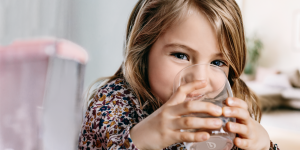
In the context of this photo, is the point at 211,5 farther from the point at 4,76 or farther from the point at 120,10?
the point at 4,76

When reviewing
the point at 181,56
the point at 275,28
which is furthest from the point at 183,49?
the point at 275,28

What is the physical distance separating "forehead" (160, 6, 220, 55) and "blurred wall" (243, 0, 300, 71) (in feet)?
12.9

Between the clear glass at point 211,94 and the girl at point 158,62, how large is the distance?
3 centimetres

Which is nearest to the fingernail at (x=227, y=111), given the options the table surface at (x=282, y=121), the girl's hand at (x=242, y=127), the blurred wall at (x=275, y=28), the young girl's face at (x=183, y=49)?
the girl's hand at (x=242, y=127)

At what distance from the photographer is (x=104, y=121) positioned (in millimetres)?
650

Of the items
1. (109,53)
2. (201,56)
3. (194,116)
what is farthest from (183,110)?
(109,53)

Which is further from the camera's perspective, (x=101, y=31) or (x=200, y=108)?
(x=101, y=31)

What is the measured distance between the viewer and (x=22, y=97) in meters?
0.52

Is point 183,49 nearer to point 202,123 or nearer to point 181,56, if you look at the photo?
point 181,56

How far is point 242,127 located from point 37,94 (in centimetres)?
41

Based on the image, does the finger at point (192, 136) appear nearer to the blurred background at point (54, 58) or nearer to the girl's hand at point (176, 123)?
the girl's hand at point (176, 123)

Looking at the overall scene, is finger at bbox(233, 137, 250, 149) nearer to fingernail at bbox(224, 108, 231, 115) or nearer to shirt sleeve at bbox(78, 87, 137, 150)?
fingernail at bbox(224, 108, 231, 115)

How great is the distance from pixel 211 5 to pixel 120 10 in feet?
→ 0.96

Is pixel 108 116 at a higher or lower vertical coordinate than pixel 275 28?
lower
